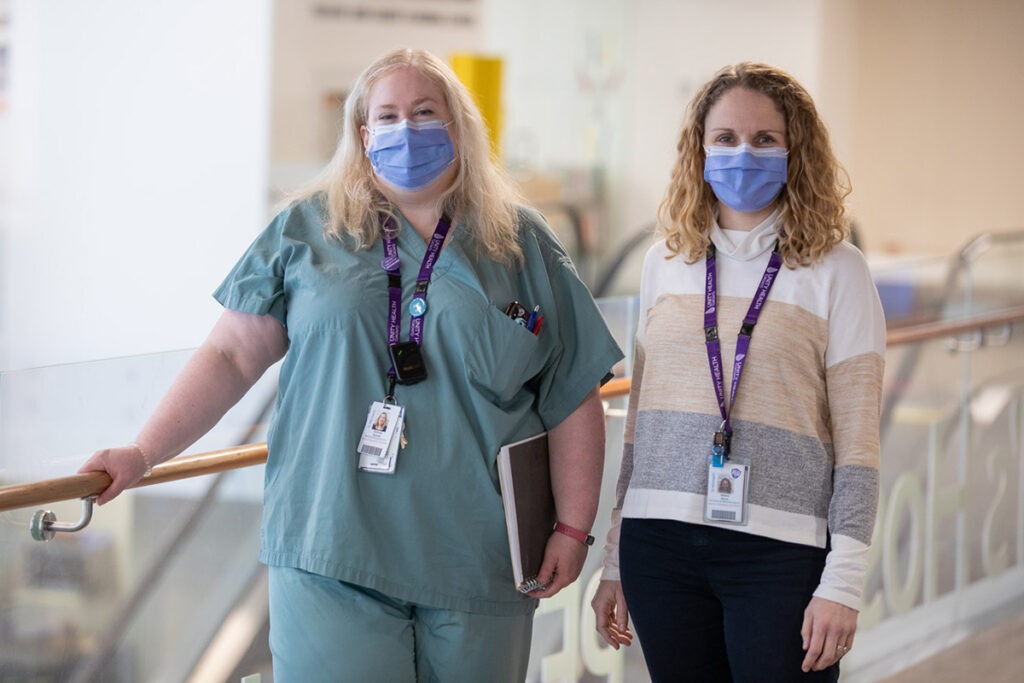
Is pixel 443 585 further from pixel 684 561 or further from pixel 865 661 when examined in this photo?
pixel 865 661

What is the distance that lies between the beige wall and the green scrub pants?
1042 cm

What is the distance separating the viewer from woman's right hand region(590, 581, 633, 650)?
2096mm

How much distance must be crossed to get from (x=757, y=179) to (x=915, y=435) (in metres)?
2.81

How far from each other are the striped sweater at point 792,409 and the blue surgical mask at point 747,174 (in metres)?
0.05

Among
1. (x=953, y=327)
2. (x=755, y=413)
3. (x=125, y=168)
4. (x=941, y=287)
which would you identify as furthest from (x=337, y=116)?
(x=755, y=413)

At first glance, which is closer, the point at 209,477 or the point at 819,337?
the point at 819,337

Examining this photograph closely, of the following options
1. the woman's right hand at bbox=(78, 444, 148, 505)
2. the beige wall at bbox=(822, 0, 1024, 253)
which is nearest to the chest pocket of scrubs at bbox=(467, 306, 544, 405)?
the woman's right hand at bbox=(78, 444, 148, 505)

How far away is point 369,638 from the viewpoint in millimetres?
1837

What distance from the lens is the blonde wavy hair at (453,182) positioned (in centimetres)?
198

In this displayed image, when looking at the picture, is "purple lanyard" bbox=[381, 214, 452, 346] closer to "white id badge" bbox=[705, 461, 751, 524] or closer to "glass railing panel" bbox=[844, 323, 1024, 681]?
"white id badge" bbox=[705, 461, 751, 524]

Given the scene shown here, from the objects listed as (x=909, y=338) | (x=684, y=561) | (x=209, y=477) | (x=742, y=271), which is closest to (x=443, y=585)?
(x=684, y=561)

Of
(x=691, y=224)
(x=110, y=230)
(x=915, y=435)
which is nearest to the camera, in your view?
(x=691, y=224)

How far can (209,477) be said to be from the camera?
2592 mm

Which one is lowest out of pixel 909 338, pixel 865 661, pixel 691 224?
pixel 865 661
